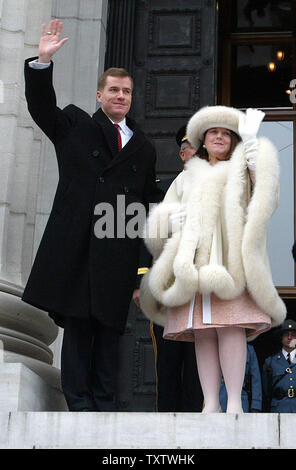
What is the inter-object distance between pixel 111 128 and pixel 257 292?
4.97 ft

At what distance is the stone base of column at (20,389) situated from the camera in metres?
5.82

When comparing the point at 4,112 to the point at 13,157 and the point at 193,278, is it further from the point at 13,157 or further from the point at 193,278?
the point at 193,278

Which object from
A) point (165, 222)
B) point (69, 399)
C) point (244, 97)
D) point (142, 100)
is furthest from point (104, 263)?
point (244, 97)

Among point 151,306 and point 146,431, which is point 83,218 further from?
point 146,431

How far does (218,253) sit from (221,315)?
1.28 ft

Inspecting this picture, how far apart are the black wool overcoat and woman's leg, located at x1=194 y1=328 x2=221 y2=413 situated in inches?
21.1

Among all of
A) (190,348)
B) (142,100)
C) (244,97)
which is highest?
(244,97)

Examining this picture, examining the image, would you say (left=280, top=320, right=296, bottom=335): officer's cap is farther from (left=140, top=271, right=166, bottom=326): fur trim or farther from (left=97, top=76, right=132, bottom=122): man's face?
(left=97, top=76, right=132, bottom=122): man's face

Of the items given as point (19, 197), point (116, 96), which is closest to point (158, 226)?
point (116, 96)

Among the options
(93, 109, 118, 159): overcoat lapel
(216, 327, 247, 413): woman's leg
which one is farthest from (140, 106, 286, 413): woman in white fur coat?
(93, 109, 118, 159): overcoat lapel

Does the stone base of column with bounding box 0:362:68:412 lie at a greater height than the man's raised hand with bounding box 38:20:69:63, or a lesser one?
lesser

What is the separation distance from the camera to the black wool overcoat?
623cm

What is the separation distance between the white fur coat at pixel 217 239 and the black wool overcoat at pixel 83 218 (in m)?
0.23
